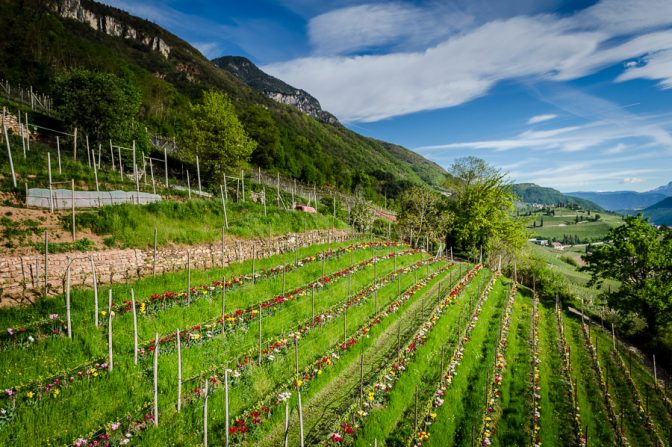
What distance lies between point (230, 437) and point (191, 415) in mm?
1202

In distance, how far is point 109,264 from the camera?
14.4m

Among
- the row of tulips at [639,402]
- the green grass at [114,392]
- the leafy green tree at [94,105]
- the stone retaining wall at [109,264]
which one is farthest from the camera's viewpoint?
the leafy green tree at [94,105]

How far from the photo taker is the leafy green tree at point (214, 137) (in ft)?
118

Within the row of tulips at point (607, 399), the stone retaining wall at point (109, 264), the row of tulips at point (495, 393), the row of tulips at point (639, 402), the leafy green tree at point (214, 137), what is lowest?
the row of tulips at point (639, 402)

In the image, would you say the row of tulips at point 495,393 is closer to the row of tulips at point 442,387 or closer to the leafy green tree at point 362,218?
the row of tulips at point 442,387

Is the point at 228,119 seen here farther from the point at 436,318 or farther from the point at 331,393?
the point at 331,393

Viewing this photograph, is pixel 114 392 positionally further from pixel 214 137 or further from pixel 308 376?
pixel 214 137

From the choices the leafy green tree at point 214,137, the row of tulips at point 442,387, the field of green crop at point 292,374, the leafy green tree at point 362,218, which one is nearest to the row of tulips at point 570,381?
the field of green crop at point 292,374

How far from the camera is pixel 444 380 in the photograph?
473 inches

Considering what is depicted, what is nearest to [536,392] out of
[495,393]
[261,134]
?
[495,393]

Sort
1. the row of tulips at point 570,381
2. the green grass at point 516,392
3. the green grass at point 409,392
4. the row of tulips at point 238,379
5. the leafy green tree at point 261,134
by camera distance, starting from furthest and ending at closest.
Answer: the leafy green tree at point 261,134 < the row of tulips at point 570,381 < the green grass at point 516,392 < the green grass at point 409,392 < the row of tulips at point 238,379

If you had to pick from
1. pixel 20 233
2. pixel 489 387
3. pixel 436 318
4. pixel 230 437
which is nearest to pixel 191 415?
pixel 230 437

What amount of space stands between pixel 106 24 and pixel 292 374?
9058 inches

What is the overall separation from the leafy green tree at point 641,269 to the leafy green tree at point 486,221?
521 inches
